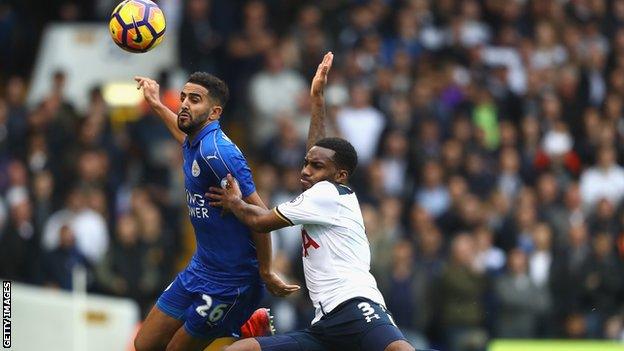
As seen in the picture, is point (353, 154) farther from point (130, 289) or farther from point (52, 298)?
point (130, 289)

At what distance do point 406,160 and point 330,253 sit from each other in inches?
348

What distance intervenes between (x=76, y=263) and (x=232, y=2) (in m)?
5.80

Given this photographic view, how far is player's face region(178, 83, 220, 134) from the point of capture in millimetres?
11492

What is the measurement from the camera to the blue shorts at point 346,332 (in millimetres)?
10992


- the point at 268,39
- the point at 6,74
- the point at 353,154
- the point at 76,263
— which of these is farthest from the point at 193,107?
the point at 6,74

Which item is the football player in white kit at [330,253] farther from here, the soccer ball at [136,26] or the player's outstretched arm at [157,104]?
the soccer ball at [136,26]

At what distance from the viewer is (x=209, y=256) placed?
11617 mm

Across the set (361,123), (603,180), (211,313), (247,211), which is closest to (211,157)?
(247,211)

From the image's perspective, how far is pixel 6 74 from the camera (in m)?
22.8

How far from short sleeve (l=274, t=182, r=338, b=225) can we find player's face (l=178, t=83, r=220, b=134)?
96cm

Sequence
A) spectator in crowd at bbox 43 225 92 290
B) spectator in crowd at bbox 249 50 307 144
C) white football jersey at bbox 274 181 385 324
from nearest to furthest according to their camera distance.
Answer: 1. white football jersey at bbox 274 181 385 324
2. spectator in crowd at bbox 43 225 92 290
3. spectator in crowd at bbox 249 50 307 144

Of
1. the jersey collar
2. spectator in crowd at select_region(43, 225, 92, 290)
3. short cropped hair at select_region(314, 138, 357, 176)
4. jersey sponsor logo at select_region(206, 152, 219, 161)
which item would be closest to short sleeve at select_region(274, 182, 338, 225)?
short cropped hair at select_region(314, 138, 357, 176)

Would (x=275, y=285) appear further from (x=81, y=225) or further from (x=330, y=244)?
(x=81, y=225)

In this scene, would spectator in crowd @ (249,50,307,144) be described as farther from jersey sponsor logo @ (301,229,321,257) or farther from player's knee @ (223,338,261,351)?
player's knee @ (223,338,261,351)
